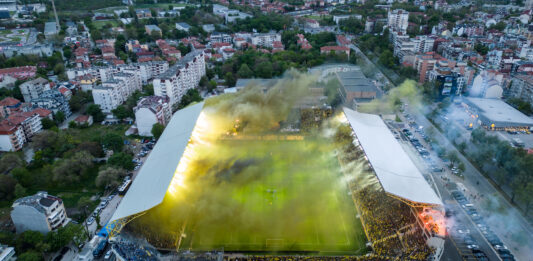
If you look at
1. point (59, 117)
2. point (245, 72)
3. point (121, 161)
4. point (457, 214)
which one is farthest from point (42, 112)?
point (457, 214)

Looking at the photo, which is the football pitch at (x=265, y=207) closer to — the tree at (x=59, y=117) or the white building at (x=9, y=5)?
the tree at (x=59, y=117)

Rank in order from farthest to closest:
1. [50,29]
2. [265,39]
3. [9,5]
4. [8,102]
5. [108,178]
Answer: [9,5] → [50,29] → [265,39] → [8,102] → [108,178]

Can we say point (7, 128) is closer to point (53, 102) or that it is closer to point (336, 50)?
point (53, 102)

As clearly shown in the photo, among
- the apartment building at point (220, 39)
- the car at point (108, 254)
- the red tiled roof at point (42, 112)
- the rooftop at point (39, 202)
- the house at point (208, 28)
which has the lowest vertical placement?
the car at point (108, 254)

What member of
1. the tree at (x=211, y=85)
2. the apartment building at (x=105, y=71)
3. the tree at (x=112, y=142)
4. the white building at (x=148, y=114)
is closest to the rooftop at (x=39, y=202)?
the tree at (x=112, y=142)

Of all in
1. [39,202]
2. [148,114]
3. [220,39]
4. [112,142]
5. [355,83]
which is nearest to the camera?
[39,202]

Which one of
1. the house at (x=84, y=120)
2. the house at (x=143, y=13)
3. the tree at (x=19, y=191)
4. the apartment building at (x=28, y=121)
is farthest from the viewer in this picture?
the house at (x=143, y=13)
